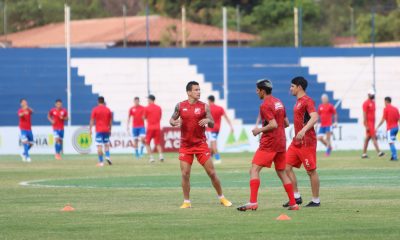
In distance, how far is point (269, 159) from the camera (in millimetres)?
18141

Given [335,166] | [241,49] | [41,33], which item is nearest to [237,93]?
[241,49]

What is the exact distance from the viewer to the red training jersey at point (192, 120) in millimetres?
19484

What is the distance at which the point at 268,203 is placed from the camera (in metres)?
19.8

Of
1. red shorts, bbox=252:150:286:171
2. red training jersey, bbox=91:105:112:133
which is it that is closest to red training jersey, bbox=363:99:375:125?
red training jersey, bbox=91:105:112:133

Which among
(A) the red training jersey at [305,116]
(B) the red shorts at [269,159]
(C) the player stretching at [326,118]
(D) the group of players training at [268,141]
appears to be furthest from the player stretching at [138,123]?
(B) the red shorts at [269,159]

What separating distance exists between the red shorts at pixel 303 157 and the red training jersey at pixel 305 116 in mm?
110

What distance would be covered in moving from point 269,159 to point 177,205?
7.30ft

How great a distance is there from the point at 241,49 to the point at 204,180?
28.7 metres

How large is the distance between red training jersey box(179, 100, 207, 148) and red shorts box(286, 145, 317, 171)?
1593 mm

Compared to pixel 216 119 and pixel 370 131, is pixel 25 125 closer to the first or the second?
pixel 216 119

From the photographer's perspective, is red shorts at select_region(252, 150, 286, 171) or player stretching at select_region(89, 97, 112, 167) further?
player stretching at select_region(89, 97, 112, 167)

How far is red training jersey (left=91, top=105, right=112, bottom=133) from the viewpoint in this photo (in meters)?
37.6

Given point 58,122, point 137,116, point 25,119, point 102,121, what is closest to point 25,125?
point 25,119

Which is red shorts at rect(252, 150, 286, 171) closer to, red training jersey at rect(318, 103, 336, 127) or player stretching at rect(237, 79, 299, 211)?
player stretching at rect(237, 79, 299, 211)
